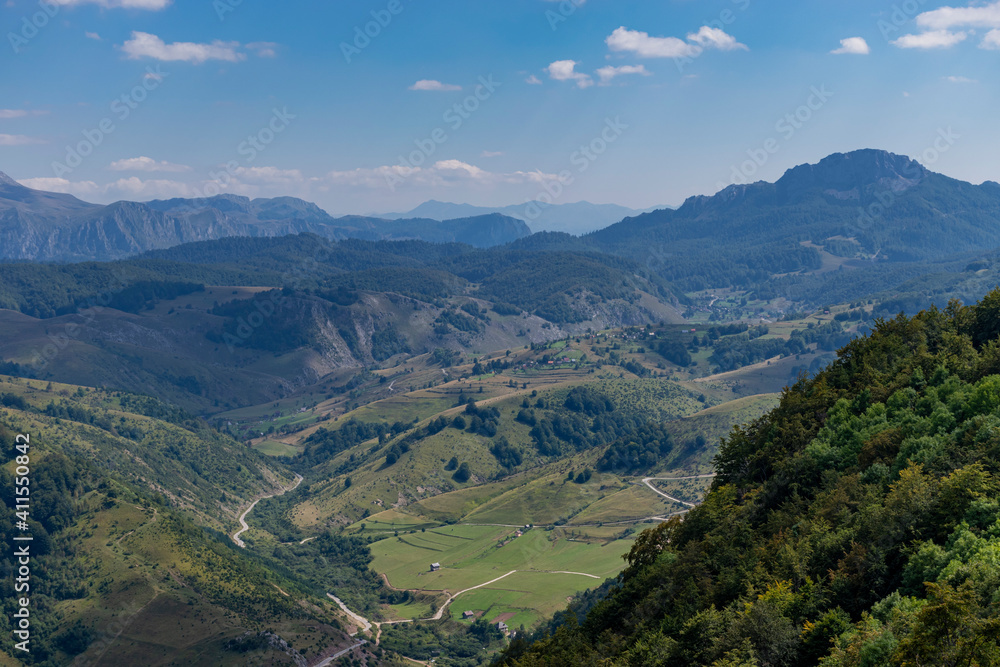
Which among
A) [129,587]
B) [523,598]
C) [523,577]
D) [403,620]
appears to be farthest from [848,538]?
[523,577]

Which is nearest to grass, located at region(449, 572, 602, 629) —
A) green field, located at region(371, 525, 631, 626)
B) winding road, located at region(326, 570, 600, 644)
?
green field, located at region(371, 525, 631, 626)

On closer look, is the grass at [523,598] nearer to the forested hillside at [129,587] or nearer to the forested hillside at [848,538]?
the forested hillside at [129,587]

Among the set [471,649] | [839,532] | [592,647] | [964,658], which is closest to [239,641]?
[471,649]

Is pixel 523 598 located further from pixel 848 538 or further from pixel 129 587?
pixel 848 538

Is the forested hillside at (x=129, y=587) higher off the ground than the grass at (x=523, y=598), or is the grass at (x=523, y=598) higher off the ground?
the forested hillside at (x=129, y=587)

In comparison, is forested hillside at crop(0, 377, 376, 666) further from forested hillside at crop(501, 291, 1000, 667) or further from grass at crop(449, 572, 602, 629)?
forested hillside at crop(501, 291, 1000, 667)

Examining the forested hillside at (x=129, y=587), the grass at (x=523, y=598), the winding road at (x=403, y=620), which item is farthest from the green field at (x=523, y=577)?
the forested hillside at (x=129, y=587)

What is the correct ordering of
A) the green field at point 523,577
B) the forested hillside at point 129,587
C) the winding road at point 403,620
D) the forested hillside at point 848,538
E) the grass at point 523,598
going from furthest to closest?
the green field at point 523,577
the grass at point 523,598
the winding road at point 403,620
the forested hillside at point 129,587
the forested hillside at point 848,538

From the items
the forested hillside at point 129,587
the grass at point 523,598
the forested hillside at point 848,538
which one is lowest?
the grass at point 523,598

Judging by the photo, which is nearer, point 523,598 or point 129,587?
point 129,587

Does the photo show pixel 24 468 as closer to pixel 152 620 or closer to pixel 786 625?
pixel 152 620
